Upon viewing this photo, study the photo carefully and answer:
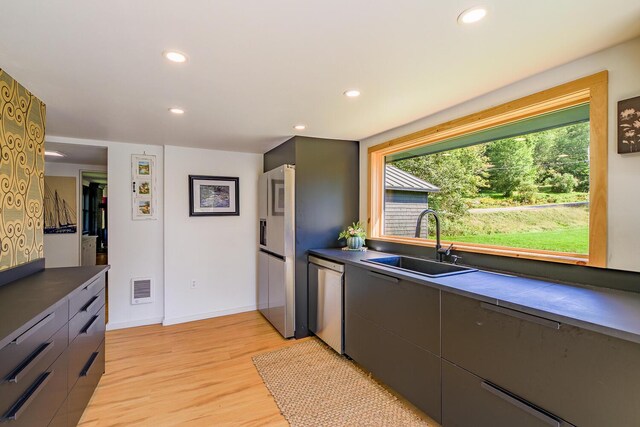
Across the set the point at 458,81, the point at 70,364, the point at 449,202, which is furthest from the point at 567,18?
the point at 70,364

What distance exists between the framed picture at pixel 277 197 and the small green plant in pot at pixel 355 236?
0.75 meters

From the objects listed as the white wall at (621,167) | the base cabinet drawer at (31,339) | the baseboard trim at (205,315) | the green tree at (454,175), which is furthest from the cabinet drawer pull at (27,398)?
the green tree at (454,175)

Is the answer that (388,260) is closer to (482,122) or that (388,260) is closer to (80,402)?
(482,122)

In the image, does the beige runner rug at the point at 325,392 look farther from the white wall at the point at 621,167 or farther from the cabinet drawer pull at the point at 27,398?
the white wall at the point at 621,167

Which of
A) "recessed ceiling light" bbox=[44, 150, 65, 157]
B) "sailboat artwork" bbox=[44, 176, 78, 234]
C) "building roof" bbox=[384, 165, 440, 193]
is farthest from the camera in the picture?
"sailboat artwork" bbox=[44, 176, 78, 234]

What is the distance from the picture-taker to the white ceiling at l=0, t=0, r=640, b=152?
1264 millimetres

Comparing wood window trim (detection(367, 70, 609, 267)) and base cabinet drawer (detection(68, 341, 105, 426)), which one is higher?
wood window trim (detection(367, 70, 609, 267))

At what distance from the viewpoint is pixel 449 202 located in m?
2.75

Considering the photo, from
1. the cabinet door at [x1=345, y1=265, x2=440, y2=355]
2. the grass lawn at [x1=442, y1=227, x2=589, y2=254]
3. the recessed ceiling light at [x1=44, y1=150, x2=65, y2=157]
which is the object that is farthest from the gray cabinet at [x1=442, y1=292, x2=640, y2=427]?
the recessed ceiling light at [x1=44, y1=150, x2=65, y2=157]

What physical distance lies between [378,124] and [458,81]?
1.00 meters

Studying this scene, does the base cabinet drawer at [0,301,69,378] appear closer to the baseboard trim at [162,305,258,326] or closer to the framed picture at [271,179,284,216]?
the framed picture at [271,179,284,216]

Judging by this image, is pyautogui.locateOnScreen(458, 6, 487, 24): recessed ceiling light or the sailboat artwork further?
the sailboat artwork

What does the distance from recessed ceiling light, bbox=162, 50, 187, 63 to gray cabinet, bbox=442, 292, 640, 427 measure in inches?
77.8

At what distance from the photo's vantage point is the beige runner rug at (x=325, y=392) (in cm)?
197
